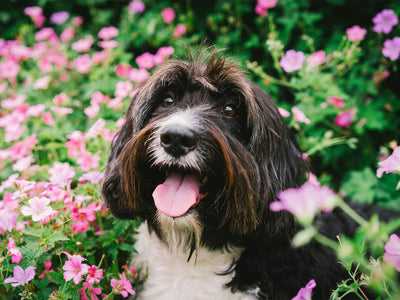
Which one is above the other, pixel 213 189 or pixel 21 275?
pixel 213 189

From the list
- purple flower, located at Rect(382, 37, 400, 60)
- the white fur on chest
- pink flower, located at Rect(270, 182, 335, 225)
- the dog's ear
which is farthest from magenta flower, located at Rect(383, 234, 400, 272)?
purple flower, located at Rect(382, 37, 400, 60)

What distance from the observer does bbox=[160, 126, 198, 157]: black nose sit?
168 centimetres

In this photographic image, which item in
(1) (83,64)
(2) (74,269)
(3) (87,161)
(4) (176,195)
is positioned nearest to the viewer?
(2) (74,269)

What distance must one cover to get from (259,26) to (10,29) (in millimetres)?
3192

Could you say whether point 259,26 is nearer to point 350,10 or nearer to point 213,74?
point 350,10

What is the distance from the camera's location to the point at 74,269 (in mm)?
1671

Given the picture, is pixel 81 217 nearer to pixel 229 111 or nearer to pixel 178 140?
pixel 178 140

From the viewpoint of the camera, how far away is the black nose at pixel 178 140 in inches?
66.1

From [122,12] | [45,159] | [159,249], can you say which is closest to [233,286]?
[159,249]

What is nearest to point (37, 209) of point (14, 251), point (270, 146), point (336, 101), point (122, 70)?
point (14, 251)

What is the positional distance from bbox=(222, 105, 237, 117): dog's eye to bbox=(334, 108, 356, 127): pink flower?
1629mm

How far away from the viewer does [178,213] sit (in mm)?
1827

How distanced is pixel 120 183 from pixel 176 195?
41 centimetres

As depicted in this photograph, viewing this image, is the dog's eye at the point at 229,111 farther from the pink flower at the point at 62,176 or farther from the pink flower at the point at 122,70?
the pink flower at the point at 122,70
